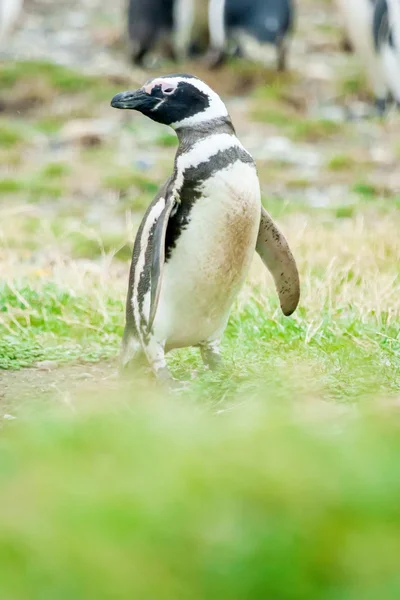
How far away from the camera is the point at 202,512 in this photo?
1.51 m

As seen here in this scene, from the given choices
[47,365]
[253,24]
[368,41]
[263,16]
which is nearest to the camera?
[47,365]

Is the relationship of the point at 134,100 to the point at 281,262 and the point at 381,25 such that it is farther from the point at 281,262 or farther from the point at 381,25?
the point at 381,25

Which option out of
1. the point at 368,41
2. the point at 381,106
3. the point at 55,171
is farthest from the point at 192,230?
the point at 368,41

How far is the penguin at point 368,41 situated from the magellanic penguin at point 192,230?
32.4 feet

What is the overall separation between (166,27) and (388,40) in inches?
159

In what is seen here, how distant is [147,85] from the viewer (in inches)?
150

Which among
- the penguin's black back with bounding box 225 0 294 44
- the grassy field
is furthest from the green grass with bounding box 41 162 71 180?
the penguin's black back with bounding box 225 0 294 44

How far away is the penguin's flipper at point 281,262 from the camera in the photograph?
13.6 feet

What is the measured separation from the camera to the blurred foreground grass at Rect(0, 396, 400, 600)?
53.4 inches

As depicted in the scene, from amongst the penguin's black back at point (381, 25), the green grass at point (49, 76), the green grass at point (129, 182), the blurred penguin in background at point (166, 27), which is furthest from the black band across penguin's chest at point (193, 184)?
the blurred penguin in background at point (166, 27)

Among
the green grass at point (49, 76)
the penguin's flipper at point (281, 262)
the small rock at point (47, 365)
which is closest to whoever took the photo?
the penguin's flipper at point (281, 262)

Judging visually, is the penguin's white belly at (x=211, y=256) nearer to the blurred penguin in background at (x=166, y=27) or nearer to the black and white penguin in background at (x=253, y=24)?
the black and white penguin in background at (x=253, y=24)

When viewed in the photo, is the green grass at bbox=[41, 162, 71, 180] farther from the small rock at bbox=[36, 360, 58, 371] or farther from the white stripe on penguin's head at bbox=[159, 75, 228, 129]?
the white stripe on penguin's head at bbox=[159, 75, 228, 129]

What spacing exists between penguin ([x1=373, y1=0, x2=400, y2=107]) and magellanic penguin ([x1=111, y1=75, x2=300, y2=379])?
924 centimetres
